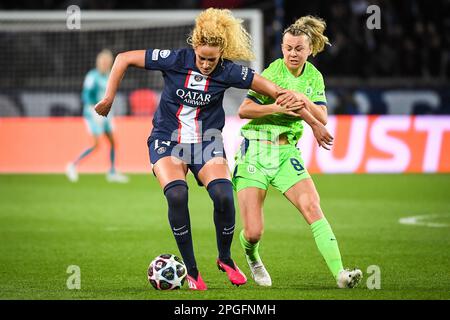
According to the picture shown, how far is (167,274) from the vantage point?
7172mm

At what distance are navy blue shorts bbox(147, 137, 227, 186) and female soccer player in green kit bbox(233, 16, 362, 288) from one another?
39cm

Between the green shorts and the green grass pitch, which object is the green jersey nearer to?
the green shorts

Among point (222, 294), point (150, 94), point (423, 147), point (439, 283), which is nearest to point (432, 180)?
point (423, 147)

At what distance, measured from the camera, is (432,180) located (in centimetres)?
1702

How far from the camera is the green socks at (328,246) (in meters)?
7.24

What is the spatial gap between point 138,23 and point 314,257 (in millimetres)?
10924

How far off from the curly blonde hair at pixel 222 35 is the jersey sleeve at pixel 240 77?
0.17 m

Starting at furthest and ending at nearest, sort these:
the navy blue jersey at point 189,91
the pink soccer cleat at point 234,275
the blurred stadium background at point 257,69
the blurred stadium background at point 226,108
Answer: the blurred stadium background at point 257,69 → the blurred stadium background at point 226,108 → the pink soccer cleat at point 234,275 → the navy blue jersey at point 189,91

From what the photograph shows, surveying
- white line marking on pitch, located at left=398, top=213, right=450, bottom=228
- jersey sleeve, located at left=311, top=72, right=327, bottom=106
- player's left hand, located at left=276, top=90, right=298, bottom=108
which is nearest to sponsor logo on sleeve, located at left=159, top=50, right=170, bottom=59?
player's left hand, located at left=276, top=90, right=298, bottom=108

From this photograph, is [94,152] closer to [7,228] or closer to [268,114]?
[7,228]

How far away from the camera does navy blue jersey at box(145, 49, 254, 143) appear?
23.9 feet

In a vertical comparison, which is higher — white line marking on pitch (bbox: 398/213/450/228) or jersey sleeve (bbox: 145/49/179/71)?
jersey sleeve (bbox: 145/49/179/71)

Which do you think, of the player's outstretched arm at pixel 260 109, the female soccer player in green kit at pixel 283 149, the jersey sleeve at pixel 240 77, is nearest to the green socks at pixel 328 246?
the female soccer player in green kit at pixel 283 149

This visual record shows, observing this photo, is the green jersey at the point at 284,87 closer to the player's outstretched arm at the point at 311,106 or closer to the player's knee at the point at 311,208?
the player's outstretched arm at the point at 311,106
